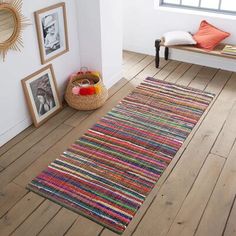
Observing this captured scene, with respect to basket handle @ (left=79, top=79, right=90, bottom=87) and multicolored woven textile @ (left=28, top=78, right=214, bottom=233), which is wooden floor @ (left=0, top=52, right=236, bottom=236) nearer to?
multicolored woven textile @ (left=28, top=78, right=214, bottom=233)

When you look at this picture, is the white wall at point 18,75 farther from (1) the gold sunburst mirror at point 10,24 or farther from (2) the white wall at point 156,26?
(2) the white wall at point 156,26

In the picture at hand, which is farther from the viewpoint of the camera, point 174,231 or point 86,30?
point 86,30

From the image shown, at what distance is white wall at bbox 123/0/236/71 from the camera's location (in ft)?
13.9

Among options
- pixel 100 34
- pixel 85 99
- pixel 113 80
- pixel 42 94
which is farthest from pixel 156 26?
pixel 42 94

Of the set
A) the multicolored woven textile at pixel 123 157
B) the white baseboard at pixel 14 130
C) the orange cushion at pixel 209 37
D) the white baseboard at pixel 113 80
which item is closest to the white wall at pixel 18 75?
the white baseboard at pixel 14 130

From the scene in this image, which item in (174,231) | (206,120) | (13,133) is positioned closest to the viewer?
(174,231)

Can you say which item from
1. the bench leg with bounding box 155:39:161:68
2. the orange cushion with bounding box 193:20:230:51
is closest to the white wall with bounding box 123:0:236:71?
the orange cushion with bounding box 193:20:230:51

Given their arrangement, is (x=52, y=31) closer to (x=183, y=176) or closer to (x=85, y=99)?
(x=85, y=99)

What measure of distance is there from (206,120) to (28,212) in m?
1.88

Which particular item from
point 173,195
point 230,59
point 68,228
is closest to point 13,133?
point 68,228

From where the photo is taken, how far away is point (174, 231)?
2256mm

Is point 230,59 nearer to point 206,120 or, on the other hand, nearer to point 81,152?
point 206,120

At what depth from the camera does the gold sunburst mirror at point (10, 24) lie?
8.62ft

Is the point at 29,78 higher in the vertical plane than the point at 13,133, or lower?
higher
